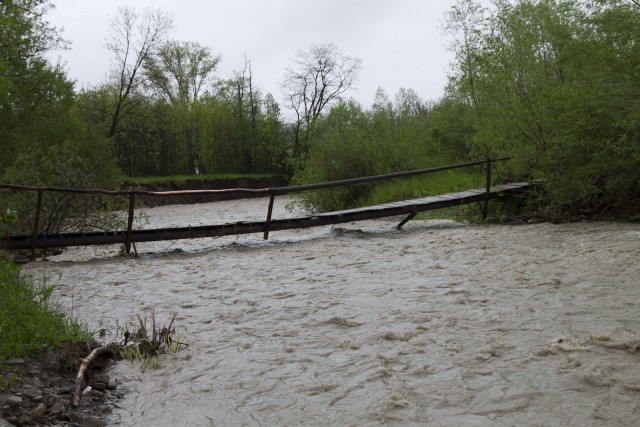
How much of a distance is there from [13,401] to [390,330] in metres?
3.01

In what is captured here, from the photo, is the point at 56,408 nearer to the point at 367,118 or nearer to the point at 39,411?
the point at 39,411

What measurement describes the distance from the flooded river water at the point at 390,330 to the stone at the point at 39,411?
437mm

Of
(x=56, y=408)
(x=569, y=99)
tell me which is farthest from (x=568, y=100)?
(x=56, y=408)

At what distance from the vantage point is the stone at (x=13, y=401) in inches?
139

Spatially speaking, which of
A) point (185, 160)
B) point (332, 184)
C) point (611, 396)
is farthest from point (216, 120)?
point (611, 396)

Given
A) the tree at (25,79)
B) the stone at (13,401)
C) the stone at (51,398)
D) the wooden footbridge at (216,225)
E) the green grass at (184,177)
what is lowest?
the stone at (51,398)

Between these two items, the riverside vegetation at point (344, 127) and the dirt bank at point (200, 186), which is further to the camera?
the dirt bank at point (200, 186)

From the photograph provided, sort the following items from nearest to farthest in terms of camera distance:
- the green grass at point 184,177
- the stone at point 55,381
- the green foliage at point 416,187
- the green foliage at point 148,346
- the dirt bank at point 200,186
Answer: the stone at point 55,381
the green foliage at point 148,346
the green foliage at point 416,187
the dirt bank at point 200,186
the green grass at point 184,177

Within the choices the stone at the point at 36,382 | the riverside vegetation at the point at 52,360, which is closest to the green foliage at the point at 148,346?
the riverside vegetation at the point at 52,360

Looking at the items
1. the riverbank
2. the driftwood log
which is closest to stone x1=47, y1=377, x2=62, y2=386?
the riverbank

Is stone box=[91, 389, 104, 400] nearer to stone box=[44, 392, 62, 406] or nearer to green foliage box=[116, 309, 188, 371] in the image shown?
stone box=[44, 392, 62, 406]

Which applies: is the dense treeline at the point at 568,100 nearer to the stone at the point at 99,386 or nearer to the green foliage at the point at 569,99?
the green foliage at the point at 569,99

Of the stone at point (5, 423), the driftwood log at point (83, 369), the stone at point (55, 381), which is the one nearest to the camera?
the stone at point (5, 423)

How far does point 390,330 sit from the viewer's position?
5234 millimetres
